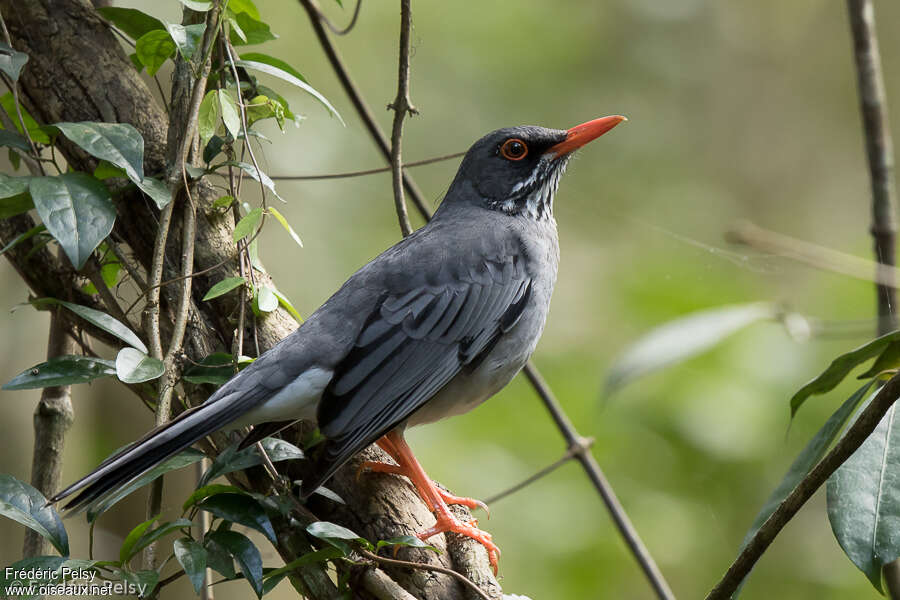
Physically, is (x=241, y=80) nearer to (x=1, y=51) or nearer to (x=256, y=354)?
(x=1, y=51)

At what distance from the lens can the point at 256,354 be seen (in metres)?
3.33

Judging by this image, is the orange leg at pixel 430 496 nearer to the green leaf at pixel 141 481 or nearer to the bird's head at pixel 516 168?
the green leaf at pixel 141 481

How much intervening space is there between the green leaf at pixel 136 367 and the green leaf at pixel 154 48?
1157mm

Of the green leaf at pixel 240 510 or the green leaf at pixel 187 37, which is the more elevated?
the green leaf at pixel 187 37

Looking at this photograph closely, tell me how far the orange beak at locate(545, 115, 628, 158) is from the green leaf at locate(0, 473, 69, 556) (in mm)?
2842

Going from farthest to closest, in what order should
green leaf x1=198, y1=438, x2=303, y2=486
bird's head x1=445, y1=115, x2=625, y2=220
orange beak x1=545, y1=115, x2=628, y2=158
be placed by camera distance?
bird's head x1=445, y1=115, x2=625, y2=220, orange beak x1=545, y1=115, x2=628, y2=158, green leaf x1=198, y1=438, x2=303, y2=486

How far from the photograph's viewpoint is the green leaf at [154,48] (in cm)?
Result: 320

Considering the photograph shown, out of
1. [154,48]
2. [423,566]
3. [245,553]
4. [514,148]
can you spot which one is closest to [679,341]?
[423,566]

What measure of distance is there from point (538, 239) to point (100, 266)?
6.54ft

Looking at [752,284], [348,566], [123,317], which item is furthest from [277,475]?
[752,284]

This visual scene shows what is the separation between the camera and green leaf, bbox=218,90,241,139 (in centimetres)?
314

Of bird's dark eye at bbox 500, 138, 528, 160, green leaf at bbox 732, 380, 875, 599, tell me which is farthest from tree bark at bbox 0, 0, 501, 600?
bird's dark eye at bbox 500, 138, 528, 160

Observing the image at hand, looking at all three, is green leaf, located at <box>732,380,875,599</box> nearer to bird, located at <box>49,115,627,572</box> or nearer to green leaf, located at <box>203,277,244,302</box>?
bird, located at <box>49,115,627,572</box>

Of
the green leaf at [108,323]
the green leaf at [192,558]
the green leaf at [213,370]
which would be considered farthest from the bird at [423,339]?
the green leaf at [108,323]
